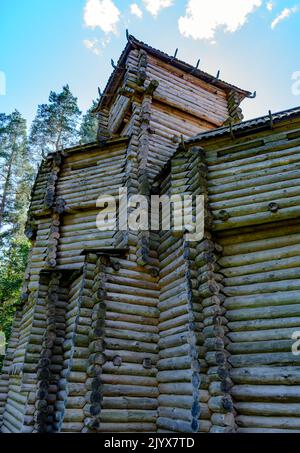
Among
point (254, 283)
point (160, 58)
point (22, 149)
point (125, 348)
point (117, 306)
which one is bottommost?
point (125, 348)

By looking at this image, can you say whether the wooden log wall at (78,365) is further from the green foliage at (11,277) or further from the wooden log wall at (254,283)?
the green foliage at (11,277)

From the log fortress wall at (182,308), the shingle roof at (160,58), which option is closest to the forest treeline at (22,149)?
the shingle roof at (160,58)

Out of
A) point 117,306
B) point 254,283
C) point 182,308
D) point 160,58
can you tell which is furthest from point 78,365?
point 160,58

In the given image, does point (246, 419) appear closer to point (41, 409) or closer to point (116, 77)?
point (41, 409)

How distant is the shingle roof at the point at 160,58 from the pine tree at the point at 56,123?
14.4 metres

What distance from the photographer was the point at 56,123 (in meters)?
30.7

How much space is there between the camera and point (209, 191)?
849 cm

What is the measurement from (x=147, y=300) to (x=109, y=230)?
3.08 m

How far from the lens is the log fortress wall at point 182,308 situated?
21.1 feet

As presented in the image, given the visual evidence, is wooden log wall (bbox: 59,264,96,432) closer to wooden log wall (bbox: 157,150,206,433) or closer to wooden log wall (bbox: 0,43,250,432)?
wooden log wall (bbox: 0,43,250,432)

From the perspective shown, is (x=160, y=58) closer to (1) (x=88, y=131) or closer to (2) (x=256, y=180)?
(2) (x=256, y=180)

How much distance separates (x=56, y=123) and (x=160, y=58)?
18.8 meters

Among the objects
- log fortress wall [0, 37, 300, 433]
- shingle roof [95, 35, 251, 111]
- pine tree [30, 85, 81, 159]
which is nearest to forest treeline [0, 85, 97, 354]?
pine tree [30, 85, 81, 159]

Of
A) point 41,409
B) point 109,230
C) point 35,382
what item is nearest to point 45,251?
point 109,230
